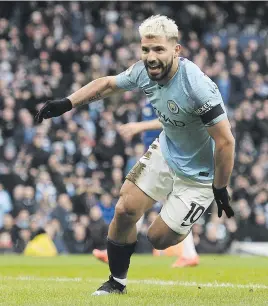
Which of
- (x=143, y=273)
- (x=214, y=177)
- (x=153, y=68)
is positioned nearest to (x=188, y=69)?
(x=153, y=68)

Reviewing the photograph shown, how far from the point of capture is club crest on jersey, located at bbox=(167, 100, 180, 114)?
22.9 feet

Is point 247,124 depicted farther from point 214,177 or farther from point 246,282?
point 214,177

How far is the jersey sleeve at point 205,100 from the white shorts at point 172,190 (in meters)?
0.84

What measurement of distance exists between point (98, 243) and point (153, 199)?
9.69m

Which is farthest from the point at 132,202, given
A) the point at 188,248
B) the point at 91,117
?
the point at 91,117

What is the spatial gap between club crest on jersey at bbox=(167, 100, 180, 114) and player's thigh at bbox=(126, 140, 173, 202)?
627mm

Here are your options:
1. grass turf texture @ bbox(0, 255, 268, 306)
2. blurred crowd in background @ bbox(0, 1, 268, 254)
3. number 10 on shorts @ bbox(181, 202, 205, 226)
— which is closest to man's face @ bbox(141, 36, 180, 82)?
number 10 on shorts @ bbox(181, 202, 205, 226)

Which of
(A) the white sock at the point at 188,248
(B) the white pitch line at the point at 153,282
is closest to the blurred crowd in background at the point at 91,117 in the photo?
(A) the white sock at the point at 188,248

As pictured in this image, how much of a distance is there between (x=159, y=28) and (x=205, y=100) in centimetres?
65

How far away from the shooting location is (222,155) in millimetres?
→ 6801

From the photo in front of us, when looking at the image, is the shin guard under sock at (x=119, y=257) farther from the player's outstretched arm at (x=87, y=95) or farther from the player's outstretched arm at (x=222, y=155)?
the player's outstretched arm at (x=87, y=95)

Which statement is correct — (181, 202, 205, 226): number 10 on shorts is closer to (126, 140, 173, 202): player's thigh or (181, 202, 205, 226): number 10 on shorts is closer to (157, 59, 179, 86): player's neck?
(126, 140, 173, 202): player's thigh

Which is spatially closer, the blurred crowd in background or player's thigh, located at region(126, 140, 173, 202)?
player's thigh, located at region(126, 140, 173, 202)

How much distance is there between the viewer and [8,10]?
22.7 meters
